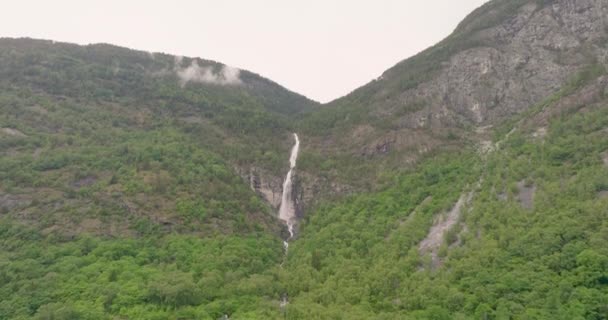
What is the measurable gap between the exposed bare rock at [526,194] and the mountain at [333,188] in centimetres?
31

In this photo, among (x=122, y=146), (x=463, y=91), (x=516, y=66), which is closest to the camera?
(x=122, y=146)

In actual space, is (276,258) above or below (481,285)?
above

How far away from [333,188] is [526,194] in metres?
49.2

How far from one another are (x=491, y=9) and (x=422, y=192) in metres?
98.7

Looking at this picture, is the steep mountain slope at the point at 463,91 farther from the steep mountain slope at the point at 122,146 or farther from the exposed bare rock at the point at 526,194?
the exposed bare rock at the point at 526,194

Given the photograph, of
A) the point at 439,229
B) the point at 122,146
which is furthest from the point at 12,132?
the point at 439,229

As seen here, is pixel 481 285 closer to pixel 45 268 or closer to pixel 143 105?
pixel 45 268

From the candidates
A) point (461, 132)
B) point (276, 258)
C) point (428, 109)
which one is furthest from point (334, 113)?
point (276, 258)

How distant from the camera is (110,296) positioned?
7094cm

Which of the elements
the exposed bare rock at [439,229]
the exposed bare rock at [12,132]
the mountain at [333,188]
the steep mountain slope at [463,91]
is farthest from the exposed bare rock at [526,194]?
the exposed bare rock at [12,132]

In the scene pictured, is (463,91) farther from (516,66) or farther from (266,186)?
(266,186)

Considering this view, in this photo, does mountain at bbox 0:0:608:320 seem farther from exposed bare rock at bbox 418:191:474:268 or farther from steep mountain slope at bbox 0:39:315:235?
steep mountain slope at bbox 0:39:315:235

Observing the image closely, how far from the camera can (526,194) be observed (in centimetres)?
8569

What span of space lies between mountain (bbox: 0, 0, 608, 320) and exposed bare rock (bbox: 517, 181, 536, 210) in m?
0.31
